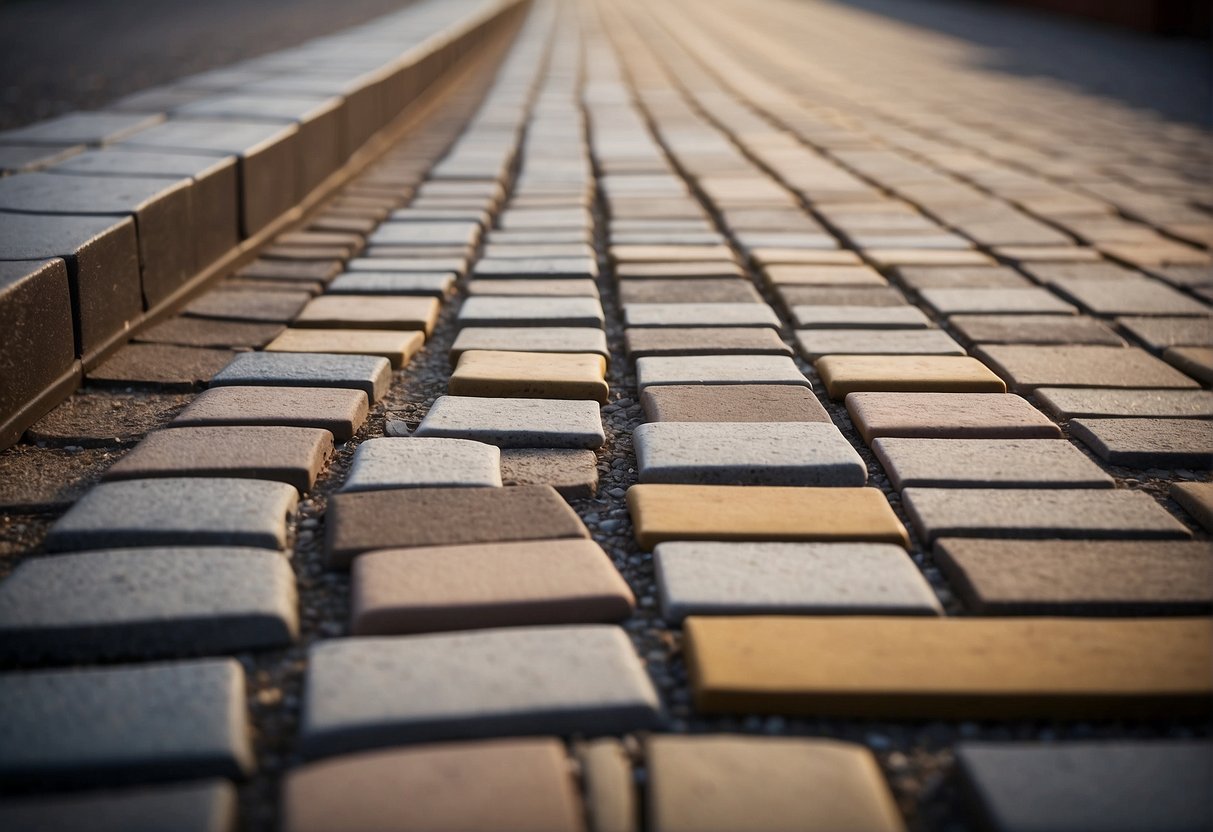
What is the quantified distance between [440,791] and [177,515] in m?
0.68

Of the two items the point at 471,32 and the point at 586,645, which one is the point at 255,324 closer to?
the point at 586,645

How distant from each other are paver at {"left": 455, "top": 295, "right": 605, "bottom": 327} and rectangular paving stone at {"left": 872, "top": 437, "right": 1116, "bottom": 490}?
0.88 metres

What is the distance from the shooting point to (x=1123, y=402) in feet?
6.72

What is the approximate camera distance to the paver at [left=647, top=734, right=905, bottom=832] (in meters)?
0.97

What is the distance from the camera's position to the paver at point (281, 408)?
182cm

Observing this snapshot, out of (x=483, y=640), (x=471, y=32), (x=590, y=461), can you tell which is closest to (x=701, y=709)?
(x=483, y=640)

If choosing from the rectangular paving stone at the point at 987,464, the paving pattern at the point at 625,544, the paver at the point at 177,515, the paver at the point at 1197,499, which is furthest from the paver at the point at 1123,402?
the paver at the point at 177,515

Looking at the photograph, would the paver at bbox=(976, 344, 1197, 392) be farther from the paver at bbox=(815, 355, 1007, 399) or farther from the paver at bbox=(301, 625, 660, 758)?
the paver at bbox=(301, 625, 660, 758)

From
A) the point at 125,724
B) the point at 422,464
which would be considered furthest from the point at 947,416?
the point at 125,724

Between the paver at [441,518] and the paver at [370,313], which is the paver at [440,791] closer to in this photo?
the paver at [441,518]

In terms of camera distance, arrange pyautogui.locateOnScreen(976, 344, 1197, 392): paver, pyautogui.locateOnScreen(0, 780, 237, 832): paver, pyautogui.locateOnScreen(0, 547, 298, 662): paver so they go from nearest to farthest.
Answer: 1. pyautogui.locateOnScreen(0, 780, 237, 832): paver
2. pyautogui.locateOnScreen(0, 547, 298, 662): paver
3. pyautogui.locateOnScreen(976, 344, 1197, 392): paver

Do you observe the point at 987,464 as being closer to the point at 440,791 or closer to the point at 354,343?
the point at 440,791

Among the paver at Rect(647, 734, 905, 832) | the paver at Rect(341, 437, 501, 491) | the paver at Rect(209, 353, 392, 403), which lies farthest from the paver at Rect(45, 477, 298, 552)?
the paver at Rect(647, 734, 905, 832)

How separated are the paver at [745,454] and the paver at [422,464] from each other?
0.25 metres
